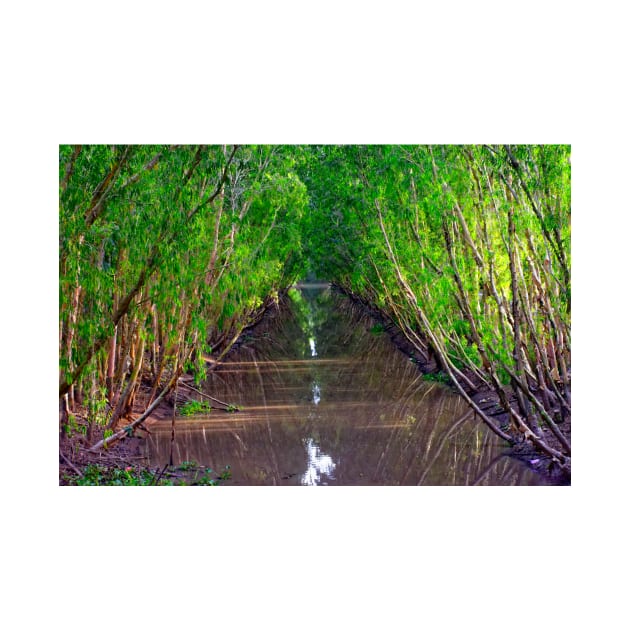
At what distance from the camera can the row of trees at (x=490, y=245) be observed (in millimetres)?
8969

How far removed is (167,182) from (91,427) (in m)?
3.14

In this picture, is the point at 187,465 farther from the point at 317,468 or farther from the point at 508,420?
the point at 508,420

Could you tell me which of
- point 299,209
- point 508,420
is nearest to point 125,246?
point 299,209

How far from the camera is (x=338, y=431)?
43.0 feet

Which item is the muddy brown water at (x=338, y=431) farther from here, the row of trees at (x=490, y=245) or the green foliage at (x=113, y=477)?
the green foliage at (x=113, y=477)

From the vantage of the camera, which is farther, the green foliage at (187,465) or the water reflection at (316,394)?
the water reflection at (316,394)

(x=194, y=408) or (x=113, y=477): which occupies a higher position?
(x=194, y=408)

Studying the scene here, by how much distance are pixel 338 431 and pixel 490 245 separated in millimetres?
4004

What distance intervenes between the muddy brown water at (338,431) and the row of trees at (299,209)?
0.65m

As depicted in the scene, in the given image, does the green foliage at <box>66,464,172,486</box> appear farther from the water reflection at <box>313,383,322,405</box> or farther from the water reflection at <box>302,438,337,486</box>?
the water reflection at <box>313,383,322,405</box>

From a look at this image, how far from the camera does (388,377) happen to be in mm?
19125

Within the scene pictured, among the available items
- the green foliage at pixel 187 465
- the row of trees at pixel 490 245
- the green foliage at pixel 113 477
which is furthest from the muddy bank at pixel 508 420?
the green foliage at pixel 113 477

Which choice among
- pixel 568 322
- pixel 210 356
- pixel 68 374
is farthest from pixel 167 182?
pixel 210 356

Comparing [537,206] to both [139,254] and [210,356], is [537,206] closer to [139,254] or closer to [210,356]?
[139,254]
